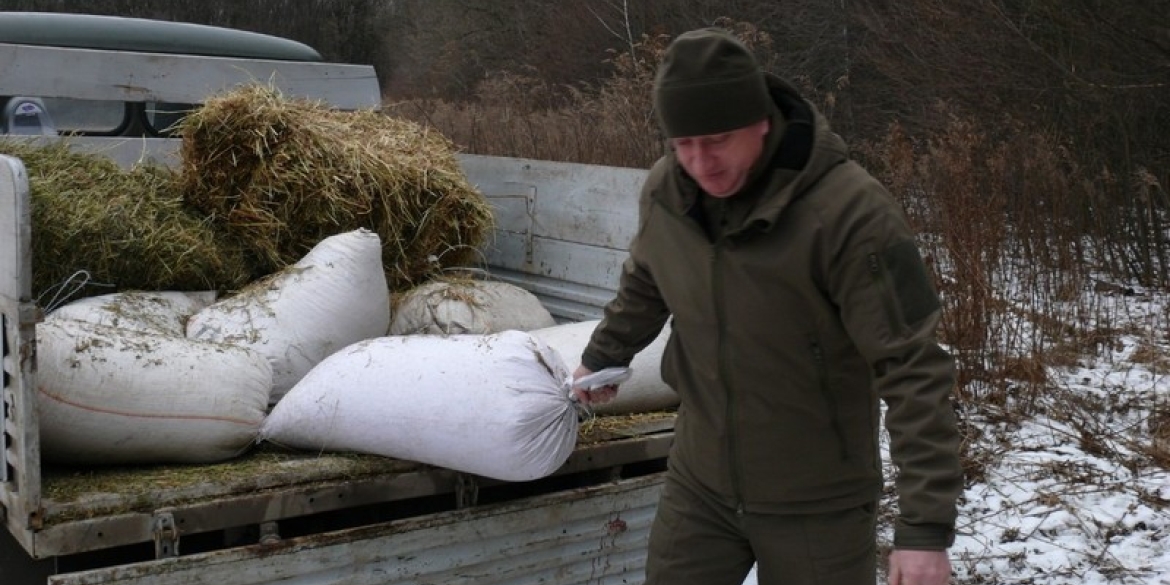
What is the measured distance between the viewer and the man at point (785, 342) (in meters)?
2.18

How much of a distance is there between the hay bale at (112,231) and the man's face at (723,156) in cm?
206

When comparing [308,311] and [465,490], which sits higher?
[308,311]

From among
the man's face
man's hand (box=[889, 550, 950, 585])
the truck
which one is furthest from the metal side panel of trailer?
man's hand (box=[889, 550, 950, 585])

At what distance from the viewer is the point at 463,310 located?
13.6ft

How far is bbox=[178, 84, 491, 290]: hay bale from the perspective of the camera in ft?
14.1

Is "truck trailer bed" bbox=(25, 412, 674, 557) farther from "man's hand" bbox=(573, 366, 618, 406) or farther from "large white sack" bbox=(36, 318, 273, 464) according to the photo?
"man's hand" bbox=(573, 366, 618, 406)

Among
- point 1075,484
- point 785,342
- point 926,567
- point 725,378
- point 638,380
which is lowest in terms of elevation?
point 1075,484

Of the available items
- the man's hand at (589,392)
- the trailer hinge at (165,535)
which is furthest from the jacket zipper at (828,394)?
the trailer hinge at (165,535)

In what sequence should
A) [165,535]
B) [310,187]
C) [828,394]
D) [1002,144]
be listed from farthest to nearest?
[1002,144] → [310,187] → [165,535] → [828,394]

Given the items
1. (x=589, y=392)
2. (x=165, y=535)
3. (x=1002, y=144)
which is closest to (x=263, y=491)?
(x=165, y=535)

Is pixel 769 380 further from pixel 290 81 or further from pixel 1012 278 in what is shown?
pixel 1012 278

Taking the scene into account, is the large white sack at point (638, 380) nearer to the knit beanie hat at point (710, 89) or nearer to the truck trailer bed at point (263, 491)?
the truck trailer bed at point (263, 491)

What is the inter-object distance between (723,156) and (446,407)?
3.31 feet

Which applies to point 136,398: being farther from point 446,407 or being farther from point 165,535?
point 446,407
